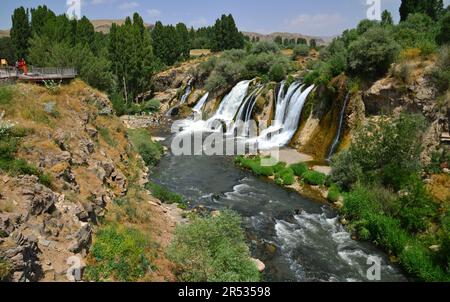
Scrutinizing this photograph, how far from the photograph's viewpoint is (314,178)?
969 inches

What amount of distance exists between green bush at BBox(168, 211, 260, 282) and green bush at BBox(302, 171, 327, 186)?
11.4m

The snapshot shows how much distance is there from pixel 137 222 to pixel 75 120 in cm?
725

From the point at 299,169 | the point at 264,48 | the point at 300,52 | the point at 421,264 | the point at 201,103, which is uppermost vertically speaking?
the point at 264,48

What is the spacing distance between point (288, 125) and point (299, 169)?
9700mm

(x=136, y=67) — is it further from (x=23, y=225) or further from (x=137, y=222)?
(x=23, y=225)

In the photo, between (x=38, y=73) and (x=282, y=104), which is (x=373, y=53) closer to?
(x=282, y=104)

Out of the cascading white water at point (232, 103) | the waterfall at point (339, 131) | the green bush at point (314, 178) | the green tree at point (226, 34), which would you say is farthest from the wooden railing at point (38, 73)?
the green tree at point (226, 34)

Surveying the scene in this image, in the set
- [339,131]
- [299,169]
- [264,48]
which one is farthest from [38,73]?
[264,48]

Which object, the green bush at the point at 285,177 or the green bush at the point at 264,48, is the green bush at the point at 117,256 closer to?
the green bush at the point at 285,177

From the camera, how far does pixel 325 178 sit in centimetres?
2464

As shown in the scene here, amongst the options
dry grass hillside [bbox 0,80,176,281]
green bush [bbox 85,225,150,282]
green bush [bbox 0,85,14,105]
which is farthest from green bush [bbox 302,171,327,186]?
green bush [bbox 0,85,14,105]

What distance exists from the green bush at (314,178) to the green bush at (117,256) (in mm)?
12869

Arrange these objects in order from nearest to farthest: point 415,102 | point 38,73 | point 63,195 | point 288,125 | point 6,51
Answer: point 63,195 < point 415,102 < point 38,73 < point 288,125 < point 6,51

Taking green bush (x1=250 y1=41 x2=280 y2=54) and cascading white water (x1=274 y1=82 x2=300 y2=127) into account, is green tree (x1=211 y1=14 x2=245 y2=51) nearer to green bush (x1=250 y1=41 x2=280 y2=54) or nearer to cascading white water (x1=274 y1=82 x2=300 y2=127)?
green bush (x1=250 y1=41 x2=280 y2=54)
